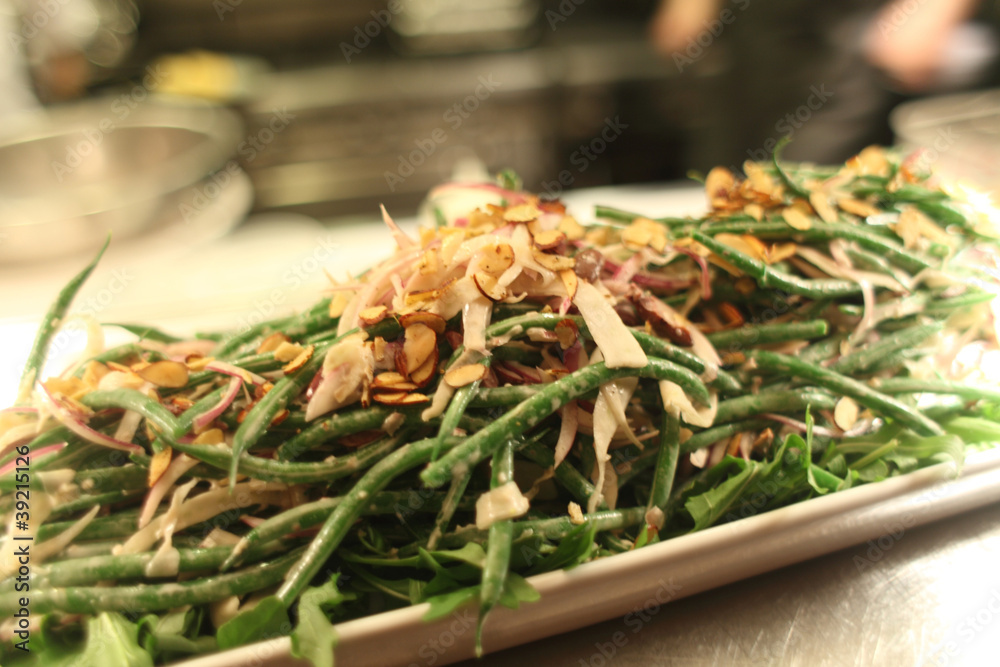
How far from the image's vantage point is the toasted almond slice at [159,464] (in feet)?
3.86

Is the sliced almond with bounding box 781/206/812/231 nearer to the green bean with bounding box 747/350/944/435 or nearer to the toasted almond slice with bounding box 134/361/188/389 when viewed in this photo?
the green bean with bounding box 747/350/944/435

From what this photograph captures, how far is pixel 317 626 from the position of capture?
1.04 meters

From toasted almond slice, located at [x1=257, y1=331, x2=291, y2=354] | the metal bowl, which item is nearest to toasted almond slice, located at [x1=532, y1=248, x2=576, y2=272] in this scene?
toasted almond slice, located at [x1=257, y1=331, x2=291, y2=354]

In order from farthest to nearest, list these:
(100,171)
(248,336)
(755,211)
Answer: (100,171) < (755,211) < (248,336)

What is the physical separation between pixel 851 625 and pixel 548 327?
0.97 metres

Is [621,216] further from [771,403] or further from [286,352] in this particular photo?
[286,352]

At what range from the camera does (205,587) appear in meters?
1.13

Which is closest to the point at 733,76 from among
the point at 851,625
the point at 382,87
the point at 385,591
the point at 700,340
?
the point at 382,87

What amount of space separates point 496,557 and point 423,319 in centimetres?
51

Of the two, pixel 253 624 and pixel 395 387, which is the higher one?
pixel 395 387

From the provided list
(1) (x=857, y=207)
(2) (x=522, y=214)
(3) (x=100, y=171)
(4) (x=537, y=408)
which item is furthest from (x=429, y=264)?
(3) (x=100, y=171)

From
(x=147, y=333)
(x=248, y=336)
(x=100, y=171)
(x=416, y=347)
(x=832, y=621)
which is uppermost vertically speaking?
(x=100, y=171)

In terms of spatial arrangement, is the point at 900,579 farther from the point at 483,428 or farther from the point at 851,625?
the point at 483,428

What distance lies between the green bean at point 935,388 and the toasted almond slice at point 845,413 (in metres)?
0.12
